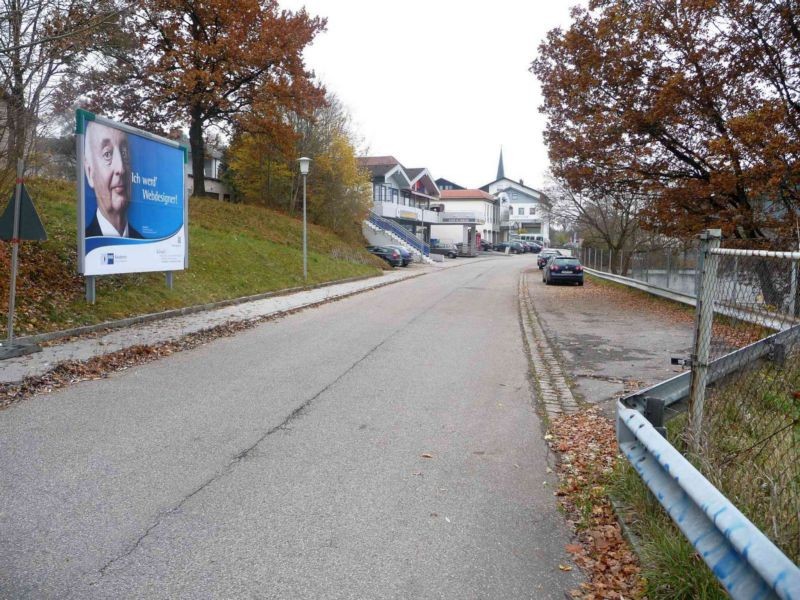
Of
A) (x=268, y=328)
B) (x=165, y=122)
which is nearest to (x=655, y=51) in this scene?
(x=268, y=328)

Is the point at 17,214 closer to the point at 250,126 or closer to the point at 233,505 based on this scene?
the point at 233,505

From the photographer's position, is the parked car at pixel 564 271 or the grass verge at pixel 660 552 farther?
the parked car at pixel 564 271

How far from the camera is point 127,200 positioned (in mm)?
13445

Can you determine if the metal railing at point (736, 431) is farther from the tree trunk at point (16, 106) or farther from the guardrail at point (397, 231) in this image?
the guardrail at point (397, 231)

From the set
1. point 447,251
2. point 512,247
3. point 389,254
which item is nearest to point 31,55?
point 389,254

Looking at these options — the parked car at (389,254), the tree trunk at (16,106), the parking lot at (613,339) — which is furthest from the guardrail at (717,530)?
the parked car at (389,254)

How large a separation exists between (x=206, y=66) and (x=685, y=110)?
20102 mm

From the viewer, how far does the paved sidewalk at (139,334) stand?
8.29 meters

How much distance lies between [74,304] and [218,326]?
266 cm

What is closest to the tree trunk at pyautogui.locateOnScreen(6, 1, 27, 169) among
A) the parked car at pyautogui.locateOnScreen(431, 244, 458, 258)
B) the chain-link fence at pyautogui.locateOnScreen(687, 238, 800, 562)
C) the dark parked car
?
the chain-link fence at pyautogui.locateOnScreen(687, 238, 800, 562)

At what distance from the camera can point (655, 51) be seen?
16453mm

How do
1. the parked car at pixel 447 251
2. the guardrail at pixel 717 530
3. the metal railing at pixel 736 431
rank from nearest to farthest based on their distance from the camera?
the guardrail at pixel 717 530 → the metal railing at pixel 736 431 → the parked car at pixel 447 251

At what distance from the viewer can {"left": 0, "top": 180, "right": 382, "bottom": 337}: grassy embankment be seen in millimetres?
11328

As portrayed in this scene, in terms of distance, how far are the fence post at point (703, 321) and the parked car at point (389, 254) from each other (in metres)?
37.5
